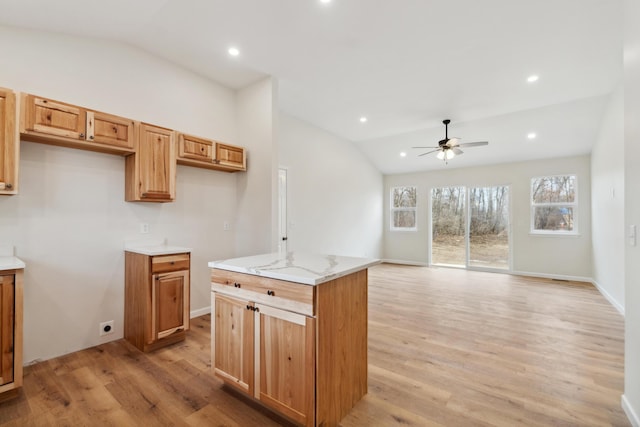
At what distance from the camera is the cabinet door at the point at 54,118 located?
7.11 feet

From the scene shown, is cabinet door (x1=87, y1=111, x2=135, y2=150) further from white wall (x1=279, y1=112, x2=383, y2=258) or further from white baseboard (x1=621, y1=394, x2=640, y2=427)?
white baseboard (x1=621, y1=394, x2=640, y2=427)

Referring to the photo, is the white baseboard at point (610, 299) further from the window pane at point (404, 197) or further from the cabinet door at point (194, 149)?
the cabinet door at point (194, 149)

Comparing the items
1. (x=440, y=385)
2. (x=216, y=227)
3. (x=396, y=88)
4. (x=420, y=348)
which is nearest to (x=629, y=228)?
(x=440, y=385)

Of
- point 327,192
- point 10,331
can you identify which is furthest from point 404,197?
point 10,331

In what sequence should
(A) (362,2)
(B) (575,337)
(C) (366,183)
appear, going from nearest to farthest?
(A) (362,2) → (B) (575,337) → (C) (366,183)

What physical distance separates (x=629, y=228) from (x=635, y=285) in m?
0.35

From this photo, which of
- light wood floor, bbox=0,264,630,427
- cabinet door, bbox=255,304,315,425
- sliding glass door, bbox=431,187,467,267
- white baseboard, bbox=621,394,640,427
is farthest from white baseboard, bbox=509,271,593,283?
cabinet door, bbox=255,304,315,425

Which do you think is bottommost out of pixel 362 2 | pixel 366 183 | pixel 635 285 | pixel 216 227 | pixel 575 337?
pixel 575 337

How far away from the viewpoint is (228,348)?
194 cm

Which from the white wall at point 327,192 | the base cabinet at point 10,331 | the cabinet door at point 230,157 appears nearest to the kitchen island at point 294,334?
the base cabinet at point 10,331

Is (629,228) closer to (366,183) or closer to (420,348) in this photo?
(420,348)

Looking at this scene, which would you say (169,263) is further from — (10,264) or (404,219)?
(404,219)

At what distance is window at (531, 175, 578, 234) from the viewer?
5820 millimetres

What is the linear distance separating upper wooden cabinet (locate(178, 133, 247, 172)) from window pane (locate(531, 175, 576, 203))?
627 centimetres
